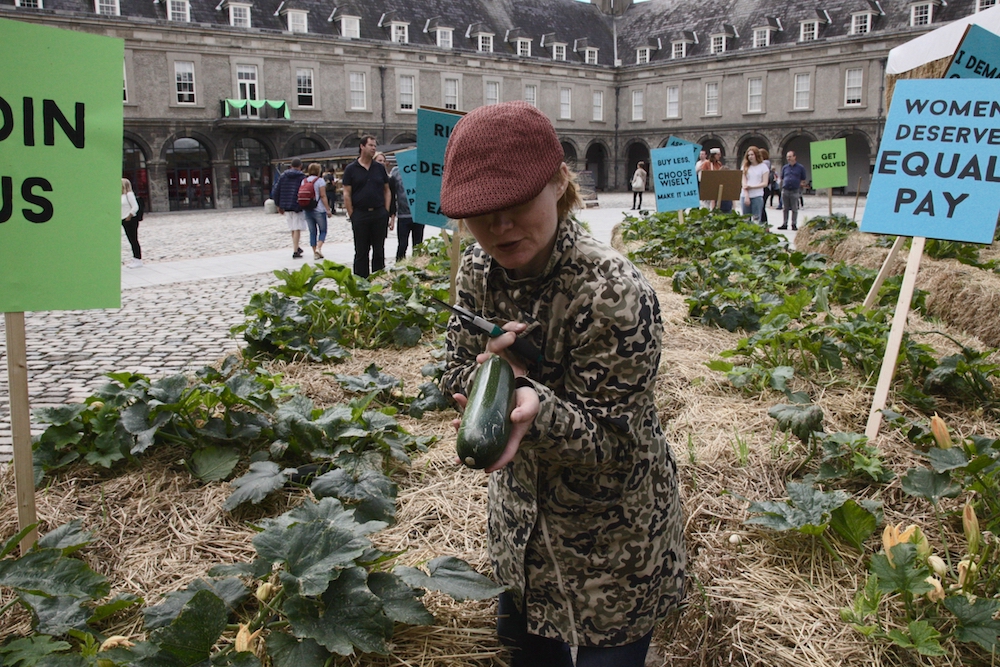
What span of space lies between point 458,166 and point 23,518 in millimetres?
1810

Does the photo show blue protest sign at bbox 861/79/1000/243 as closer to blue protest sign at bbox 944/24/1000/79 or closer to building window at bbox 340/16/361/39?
blue protest sign at bbox 944/24/1000/79

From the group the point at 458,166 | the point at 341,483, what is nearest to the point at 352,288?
the point at 341,483

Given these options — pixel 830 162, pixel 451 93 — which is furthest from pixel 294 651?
pixel 451 93

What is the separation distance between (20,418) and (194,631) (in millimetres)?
983

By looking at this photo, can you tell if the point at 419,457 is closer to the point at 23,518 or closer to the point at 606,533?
the point at 23,518

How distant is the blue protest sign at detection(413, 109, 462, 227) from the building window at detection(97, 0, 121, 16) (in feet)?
116

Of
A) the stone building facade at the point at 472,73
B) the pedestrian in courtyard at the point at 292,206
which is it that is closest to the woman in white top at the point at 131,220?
the pedestrian in courtyard at the point at 292,206

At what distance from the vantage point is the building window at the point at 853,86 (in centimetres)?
4019

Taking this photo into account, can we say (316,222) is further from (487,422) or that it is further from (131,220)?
(487,422)

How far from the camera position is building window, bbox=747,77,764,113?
43750 millimetres

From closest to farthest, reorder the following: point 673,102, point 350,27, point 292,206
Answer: point 292,206, point 350,27, point 673,102

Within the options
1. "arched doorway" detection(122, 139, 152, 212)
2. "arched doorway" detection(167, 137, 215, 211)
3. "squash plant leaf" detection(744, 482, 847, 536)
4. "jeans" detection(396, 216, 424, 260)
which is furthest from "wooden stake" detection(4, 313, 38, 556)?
"arched doorway" detection(122, 139, 152, 212)

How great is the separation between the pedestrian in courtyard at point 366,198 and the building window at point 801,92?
39016 mm

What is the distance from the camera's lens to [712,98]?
45.8m
